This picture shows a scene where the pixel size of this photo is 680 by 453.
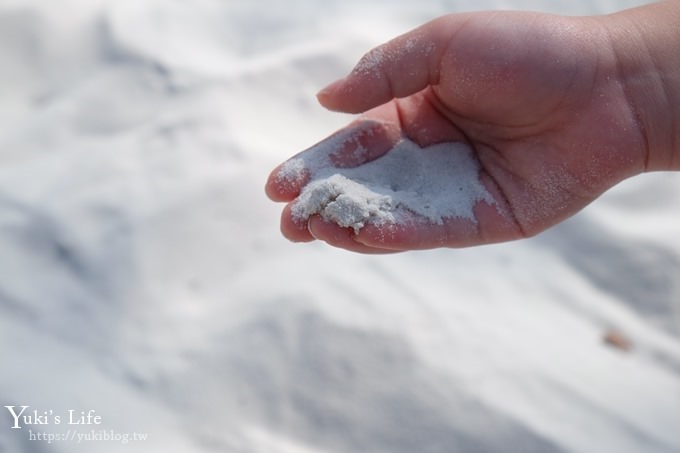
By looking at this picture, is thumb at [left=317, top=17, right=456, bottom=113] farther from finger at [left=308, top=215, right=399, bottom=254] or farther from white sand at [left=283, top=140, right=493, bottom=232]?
finger at [left=308, top=215, right=399, bottom=254]

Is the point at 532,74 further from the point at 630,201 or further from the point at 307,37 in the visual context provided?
the point at 307,37

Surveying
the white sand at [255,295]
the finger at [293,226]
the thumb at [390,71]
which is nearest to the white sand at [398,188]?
the finger at [293,226]

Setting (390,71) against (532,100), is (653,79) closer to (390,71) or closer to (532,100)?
(532,100)

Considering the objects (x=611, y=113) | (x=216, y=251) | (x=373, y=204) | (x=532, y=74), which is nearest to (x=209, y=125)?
(x=216, y=251)

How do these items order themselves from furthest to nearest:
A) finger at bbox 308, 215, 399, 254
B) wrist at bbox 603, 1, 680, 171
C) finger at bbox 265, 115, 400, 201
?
1. wrist at bbox 603, 1, 680, 171
2. finger at bbox 265, 115, 400, 201
3. finger at bbox 308, 215, 399, 254

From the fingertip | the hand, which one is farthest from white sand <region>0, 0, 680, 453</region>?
the fingertip

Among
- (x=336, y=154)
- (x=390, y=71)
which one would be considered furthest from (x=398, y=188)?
(x=390, y=71)

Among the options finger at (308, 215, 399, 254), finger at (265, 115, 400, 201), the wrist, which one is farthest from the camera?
the wrist
